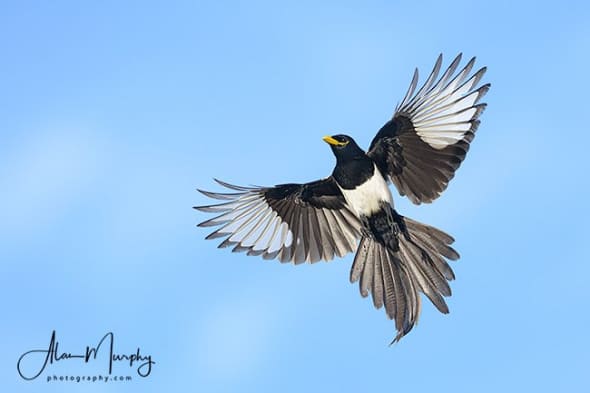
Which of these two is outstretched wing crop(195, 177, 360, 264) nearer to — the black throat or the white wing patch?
the black throat

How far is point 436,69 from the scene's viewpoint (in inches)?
380

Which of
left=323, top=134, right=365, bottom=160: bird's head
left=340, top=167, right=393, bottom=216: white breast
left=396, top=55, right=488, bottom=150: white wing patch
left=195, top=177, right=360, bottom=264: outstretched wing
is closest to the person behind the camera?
left=396, top=55, right=488, bottom=150: white wing patch

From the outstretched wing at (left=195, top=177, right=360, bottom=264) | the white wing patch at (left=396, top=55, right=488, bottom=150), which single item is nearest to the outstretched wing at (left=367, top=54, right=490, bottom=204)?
the white wing patch at (left=396, top=55, right=488, bottom=150)

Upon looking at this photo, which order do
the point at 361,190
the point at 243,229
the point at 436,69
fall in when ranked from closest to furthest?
the point at 436,69 → the point at 361,190 → the point at 243,229

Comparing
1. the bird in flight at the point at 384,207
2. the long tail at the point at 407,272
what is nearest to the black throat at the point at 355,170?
the bird in flight at the point at 384,207

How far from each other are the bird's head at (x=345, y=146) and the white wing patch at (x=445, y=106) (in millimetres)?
615

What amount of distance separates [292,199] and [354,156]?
1.22m

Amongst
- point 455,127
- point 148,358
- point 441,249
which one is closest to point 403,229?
point 441,249

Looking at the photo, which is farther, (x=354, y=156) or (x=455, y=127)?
(x=354, y=156)

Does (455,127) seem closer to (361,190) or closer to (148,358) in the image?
(361,190)

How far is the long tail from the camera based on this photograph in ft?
32.3

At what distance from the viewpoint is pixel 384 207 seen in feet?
33.7

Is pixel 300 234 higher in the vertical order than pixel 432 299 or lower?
higher

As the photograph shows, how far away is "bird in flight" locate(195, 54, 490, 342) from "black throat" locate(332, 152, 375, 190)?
0.01 meters
